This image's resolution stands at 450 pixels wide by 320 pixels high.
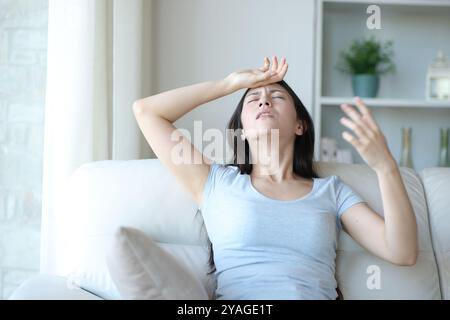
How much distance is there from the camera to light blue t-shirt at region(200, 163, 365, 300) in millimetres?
1484

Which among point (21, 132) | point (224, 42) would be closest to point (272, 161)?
point (21, 132)

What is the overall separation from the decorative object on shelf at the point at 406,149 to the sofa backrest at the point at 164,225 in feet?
4.15

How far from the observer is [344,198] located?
5.37 ft

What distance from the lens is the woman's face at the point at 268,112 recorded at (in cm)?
164

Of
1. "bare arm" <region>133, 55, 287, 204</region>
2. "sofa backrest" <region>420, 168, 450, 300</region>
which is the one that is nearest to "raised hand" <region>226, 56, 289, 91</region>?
"bare arm" <region>133, 55, 287, 204</region>

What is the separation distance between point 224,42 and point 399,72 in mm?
927

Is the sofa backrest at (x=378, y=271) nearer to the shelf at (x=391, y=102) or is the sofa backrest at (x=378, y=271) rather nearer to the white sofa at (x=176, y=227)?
the white sofa at (x=176, y=227)

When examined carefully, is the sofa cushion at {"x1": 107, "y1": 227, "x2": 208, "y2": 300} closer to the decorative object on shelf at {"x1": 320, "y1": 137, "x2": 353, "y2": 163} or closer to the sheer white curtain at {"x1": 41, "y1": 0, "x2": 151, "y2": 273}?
the sheer white curtain at {"x1": 41, "y1": 0, "x2": 151, "y2": 273}

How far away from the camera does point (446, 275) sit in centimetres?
169

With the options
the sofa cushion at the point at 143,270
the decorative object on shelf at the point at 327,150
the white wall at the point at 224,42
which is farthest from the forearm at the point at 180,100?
the decorative object on shelf at the point at 327,150

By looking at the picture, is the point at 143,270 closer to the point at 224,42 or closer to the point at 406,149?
the point at 224,42

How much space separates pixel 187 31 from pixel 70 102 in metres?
1.08
